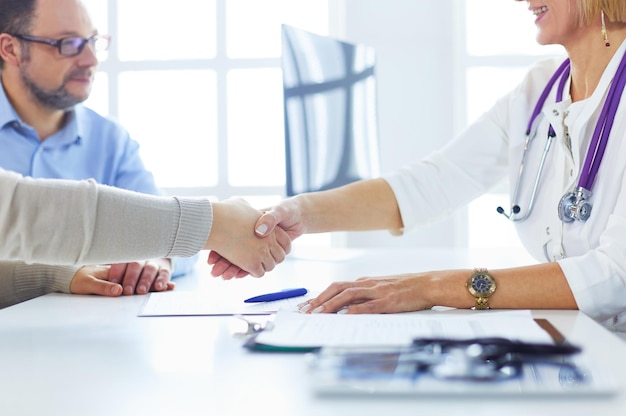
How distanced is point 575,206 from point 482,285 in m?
0.34

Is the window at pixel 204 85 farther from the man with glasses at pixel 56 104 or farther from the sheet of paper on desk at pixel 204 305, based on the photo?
the sheet of paper on desk at pixel 204 305

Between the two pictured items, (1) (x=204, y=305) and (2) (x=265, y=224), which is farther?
(2) (x=265, y=224)

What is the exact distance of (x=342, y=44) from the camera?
91.6 inches

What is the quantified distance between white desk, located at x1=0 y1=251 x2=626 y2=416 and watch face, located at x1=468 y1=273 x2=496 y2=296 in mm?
87

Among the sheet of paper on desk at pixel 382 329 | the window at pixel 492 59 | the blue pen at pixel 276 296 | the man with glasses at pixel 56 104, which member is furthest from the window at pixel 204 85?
the sheet of paper on desk at pixel 382 329

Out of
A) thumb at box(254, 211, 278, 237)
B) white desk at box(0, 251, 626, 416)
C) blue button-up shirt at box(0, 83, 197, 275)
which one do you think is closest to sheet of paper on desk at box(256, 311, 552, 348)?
white desk at box(0, 251, 626, 416)

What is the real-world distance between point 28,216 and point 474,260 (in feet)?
4.41

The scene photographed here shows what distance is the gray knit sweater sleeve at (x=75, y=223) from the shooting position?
1.06 m

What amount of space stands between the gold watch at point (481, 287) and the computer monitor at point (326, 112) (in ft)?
3.27

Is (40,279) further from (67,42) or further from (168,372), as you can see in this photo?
(67,42)

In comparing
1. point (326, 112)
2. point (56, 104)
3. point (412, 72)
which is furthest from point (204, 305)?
point (412, 72)

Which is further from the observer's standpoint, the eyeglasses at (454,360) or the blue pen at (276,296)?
the blue pen at (276,296)

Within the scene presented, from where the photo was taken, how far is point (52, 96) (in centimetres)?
227

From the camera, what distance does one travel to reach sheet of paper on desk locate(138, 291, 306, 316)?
3.90ft
